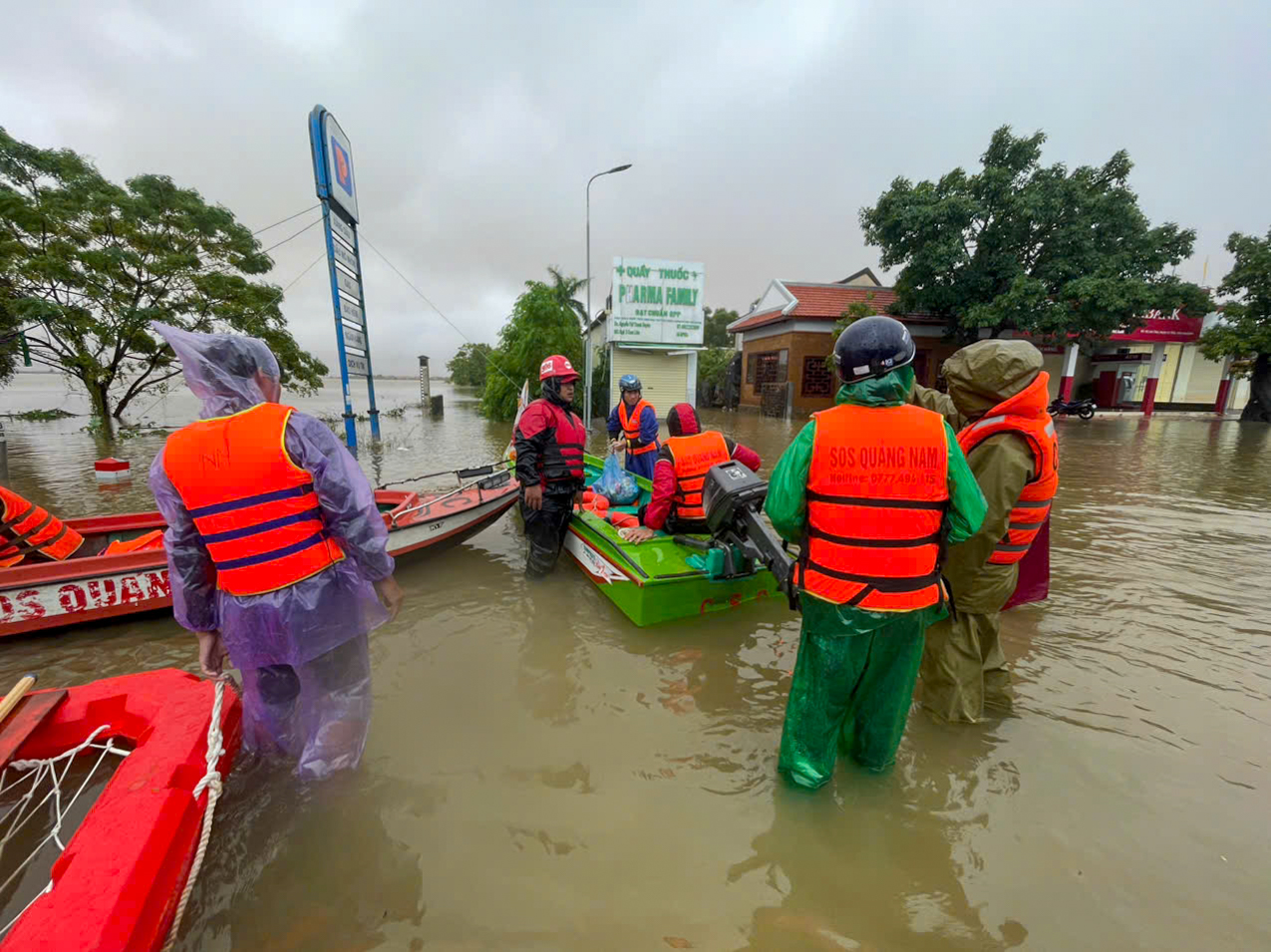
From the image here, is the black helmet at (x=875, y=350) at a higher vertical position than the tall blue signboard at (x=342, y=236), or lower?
lower

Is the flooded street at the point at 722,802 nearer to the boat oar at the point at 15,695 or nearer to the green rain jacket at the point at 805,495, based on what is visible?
the boat oar at the point at 15,695

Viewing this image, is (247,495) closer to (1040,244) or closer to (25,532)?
(25,532)

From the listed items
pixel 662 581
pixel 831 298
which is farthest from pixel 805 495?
pixel 831 298

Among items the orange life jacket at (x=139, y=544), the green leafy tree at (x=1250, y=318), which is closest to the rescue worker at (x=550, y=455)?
the orange life jacket at (x=139, y=544)

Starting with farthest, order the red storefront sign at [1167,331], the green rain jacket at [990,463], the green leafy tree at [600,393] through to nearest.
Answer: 1. the red storefront sign at [1167,331]
2. the green leafy tree at [600,393]
3. the green rain jacket at [990,463]

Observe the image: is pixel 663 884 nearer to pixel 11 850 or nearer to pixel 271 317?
pixel 11 850

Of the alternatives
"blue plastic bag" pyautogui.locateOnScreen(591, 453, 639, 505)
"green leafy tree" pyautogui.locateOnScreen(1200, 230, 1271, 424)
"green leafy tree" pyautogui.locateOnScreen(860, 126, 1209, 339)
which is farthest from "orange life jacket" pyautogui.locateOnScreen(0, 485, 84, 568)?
"green leafy tree" pyautogui.locateOnScreen(1200, 230, 1271, 424)

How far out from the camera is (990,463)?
2336 millimetres

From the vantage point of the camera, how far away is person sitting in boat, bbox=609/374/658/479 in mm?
5918

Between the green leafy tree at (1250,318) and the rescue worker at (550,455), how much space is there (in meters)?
26.1

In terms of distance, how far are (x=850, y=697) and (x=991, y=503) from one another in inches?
43.2

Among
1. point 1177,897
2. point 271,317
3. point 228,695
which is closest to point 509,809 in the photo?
point 228,695

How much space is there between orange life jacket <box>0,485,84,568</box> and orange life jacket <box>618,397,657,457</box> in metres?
4.94

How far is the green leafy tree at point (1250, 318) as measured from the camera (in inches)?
699
